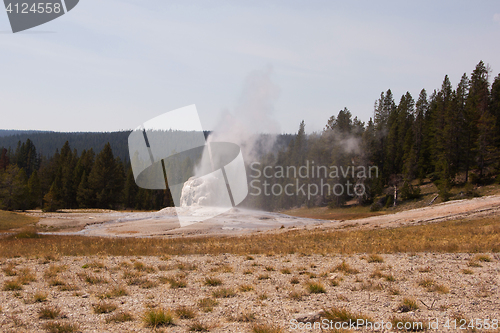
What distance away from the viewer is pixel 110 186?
83000 mm

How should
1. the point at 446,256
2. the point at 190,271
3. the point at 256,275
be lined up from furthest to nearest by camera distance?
the point at 446,256, the point at 190,271, the point at 256,275

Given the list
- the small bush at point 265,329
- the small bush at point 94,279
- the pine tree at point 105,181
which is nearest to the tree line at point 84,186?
the pine tree at point 105,181

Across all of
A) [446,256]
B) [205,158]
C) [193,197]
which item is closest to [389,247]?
[446,256]

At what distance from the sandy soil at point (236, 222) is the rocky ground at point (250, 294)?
827 inches

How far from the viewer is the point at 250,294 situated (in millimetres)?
→ 9055

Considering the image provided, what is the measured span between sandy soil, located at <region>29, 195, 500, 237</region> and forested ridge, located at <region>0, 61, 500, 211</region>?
14175mm

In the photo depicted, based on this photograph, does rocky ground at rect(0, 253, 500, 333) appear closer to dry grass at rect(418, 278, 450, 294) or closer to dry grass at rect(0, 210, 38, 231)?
dry grass at rect(418, 278, 450, 294)

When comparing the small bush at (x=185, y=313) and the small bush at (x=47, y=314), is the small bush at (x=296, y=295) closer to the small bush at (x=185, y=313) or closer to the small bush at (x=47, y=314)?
the small bush at (x=185, y=313)

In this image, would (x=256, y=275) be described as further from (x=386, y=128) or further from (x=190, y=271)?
(x=386, y=128)

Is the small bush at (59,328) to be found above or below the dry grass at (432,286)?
above

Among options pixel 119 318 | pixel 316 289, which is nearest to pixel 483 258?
pixel 316 289

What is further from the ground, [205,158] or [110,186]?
[205,158]

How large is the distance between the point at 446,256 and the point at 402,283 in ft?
18.7

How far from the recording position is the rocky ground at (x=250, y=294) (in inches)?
265
